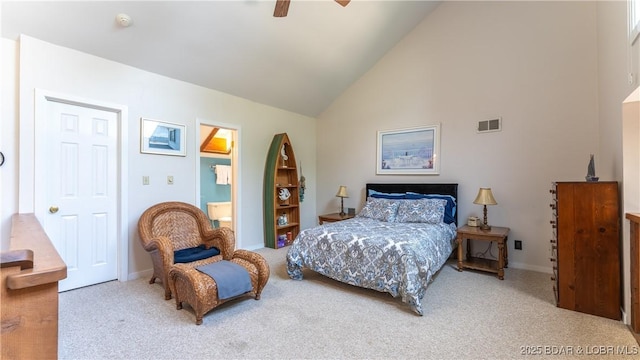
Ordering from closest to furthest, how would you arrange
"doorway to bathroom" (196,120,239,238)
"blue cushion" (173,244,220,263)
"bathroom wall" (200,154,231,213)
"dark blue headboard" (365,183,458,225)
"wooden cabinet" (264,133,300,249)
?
"blue cushion" (173,244,220,263) < "dark blue headboard" (365,183,458,225) < "wooden cabinet" (264,133,300,249) < "doorway to bathroom" (196,120,239,238) < "bathroom wall" (200,154,231,213)

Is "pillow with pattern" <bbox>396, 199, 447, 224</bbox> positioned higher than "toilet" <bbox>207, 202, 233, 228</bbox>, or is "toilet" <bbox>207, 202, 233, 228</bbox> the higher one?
"pillow with pattern" <bbox>396, 199, 447, 224</bbox>

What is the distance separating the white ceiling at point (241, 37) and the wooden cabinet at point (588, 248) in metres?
3.20

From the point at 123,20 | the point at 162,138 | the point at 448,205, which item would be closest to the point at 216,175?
the point at 162,138

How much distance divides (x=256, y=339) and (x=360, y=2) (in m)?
3.99

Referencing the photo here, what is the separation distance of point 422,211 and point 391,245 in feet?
4.41

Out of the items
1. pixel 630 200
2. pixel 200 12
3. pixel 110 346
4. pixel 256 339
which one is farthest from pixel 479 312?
pixel 200 12

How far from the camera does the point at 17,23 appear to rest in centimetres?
254

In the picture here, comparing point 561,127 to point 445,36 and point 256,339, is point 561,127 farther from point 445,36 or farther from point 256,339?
point 256,339

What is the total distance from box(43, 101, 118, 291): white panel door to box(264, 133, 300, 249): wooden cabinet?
2147mm

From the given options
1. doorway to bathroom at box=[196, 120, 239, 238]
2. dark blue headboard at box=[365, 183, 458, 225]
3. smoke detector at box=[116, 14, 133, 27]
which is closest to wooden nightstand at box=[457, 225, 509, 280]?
dark blue headboard at box=[365, 183, 458, 225]

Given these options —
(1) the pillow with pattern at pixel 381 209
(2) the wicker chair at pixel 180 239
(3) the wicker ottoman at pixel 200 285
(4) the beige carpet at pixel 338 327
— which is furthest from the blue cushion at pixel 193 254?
(1) the pillow with pattern at pixel 381 209

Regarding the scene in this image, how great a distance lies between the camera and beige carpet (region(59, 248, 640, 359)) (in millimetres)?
1938

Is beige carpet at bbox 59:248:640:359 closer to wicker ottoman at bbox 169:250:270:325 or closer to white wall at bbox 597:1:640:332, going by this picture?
wicker ottoman at bbox 169:250:270:325

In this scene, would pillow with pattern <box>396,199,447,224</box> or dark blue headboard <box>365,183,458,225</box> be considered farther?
dark blue headboard <box>365,183,458,225</box>
